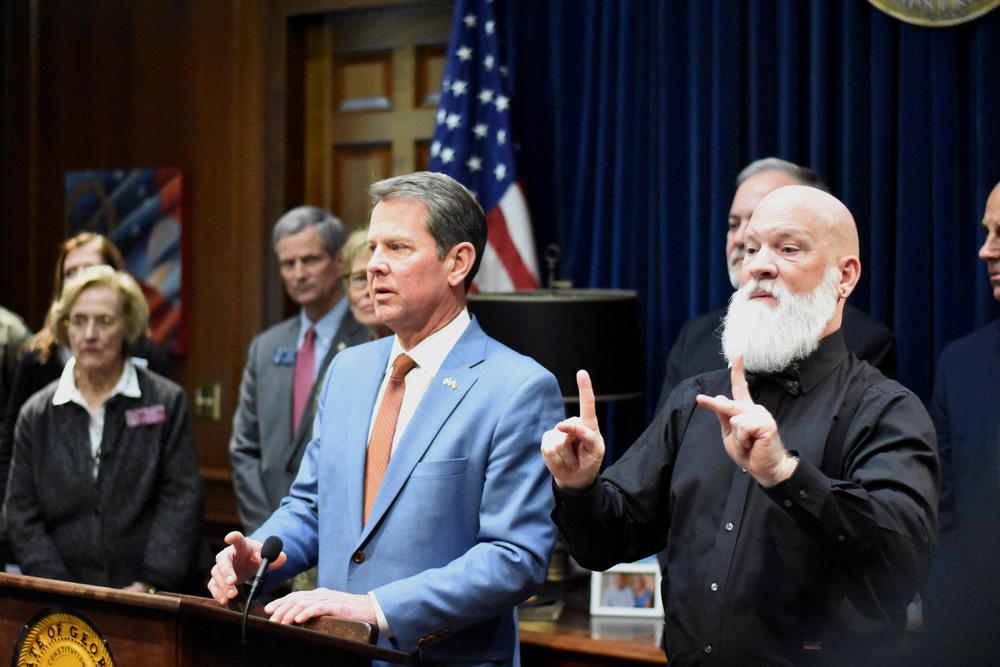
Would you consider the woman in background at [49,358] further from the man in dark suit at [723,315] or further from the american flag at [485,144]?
the man in dark suit at [723,315]

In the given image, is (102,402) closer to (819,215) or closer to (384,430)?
(384,430)

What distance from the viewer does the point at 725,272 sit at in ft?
13.1

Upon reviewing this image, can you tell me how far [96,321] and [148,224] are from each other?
1.88m

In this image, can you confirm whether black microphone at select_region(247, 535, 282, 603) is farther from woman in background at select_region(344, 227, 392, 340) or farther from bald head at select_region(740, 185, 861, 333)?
woman in background at select_region(344, 227, 392, 340)

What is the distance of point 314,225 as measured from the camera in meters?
4.16

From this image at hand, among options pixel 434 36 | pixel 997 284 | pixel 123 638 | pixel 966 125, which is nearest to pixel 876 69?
pixel 966 125

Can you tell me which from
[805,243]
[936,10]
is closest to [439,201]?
[805,243]

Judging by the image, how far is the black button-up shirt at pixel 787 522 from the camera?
175 cm

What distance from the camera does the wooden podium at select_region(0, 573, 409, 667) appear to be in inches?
72.1

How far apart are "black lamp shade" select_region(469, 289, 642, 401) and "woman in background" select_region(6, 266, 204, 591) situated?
42.1 inches

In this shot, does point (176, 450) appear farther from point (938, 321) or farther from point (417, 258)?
point (938, 321)


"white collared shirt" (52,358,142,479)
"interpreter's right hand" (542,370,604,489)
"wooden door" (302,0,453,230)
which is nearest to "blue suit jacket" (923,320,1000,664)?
"interpreter's right hand" (542,370,604,489)

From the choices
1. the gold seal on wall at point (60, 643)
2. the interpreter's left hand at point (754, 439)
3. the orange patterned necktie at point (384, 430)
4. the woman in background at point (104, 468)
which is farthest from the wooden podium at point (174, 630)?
the woman in background at point (104, 468)

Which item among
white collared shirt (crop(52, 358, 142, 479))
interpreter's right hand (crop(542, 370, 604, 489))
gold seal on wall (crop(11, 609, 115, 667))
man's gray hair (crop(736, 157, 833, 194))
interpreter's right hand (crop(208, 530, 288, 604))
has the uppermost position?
man's gray hair (crop(736, 157, 833, 194))
